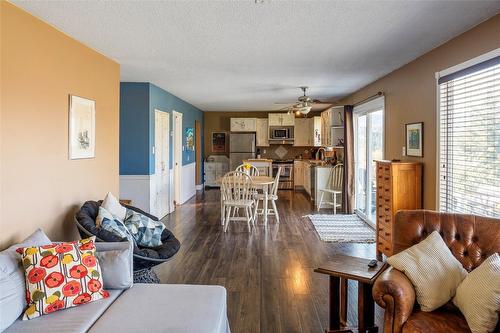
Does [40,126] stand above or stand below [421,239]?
above

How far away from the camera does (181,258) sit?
13.7 feet

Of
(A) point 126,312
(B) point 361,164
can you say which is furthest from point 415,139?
(A) point 126,312

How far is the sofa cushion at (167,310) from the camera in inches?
71.9

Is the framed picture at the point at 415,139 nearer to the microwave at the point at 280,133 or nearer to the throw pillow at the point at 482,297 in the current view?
the throw pillow at the point at 482,297

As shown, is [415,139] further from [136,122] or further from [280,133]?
[280,133]

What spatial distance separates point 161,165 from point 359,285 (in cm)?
488

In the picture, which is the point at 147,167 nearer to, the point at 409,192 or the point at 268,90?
the point at 268,90

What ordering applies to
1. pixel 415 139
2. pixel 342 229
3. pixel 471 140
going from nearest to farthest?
pixel 471 140
pixel 415 139
pixel 342 229

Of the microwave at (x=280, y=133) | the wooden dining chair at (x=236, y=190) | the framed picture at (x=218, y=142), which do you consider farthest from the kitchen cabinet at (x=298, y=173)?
the wooden dining chair at (x=236, y=190)

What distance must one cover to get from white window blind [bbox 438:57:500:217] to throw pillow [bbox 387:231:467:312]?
103 cm

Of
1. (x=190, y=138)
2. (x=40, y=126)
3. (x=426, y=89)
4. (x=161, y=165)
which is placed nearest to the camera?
(x=40, y=126)

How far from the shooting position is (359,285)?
2215mm

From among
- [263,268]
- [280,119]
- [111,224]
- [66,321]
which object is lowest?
[263,268]

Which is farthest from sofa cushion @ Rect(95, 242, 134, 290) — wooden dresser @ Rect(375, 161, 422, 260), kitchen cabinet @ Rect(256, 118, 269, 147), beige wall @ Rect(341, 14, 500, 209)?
kitchen cabinet @ Rect(256, 118, 269, 147)
